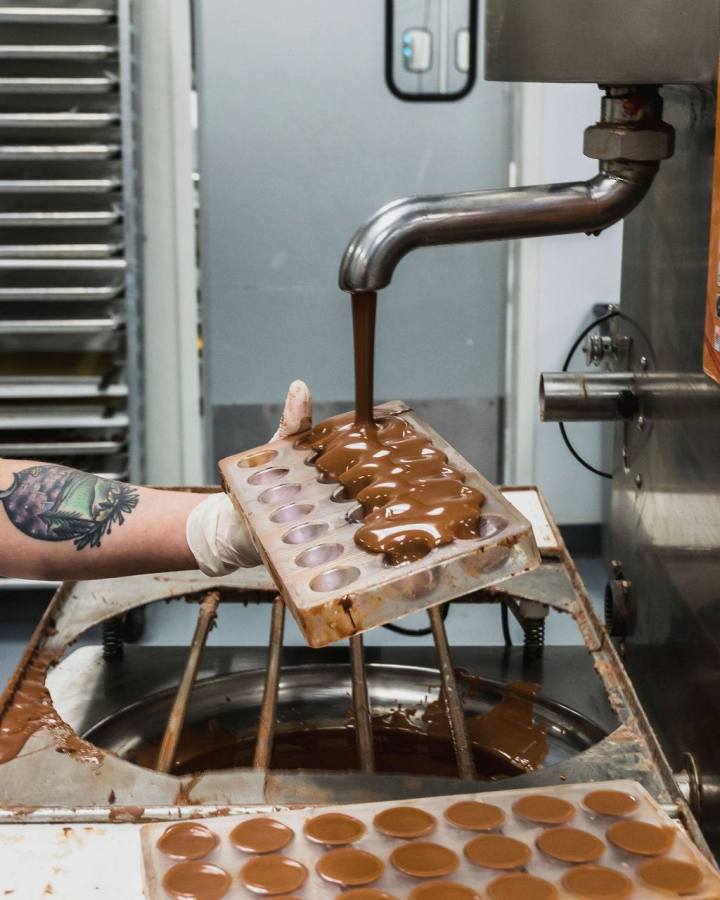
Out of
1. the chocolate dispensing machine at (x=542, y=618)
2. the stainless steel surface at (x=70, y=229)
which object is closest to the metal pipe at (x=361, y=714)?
the chocolate dispensing machine at (x=542, y=618)

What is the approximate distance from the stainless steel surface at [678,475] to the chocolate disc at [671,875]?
240 mm

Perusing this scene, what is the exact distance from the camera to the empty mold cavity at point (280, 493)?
1268 mm

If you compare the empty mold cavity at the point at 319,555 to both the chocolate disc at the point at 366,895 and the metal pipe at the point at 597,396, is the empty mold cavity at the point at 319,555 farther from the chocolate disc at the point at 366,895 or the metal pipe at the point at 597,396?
the metal pipe at the point at 597,396

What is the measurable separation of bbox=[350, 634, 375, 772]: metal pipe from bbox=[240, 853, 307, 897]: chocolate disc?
0.93 ft

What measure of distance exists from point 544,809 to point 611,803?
0.21 ft

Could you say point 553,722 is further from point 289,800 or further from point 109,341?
point 109,341

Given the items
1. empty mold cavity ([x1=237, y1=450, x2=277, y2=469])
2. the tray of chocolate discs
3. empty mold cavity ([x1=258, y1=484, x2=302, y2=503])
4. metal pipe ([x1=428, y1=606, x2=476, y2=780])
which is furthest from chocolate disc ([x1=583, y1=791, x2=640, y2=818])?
empty mold cavity ([x1=237, y1=450, x2=277, y2=469])

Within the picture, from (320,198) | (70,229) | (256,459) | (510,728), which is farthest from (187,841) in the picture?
(320,198)

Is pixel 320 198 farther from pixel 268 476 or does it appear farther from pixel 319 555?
pixel 319 555

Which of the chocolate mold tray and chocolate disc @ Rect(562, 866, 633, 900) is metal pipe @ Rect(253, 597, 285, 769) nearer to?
the chocolate mold tray

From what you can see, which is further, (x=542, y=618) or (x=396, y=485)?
(x=542, y=618)

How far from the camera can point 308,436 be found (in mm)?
1439

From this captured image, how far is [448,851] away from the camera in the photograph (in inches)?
39.8

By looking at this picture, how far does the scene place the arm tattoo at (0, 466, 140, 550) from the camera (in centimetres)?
148
